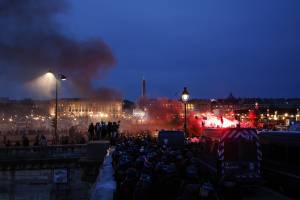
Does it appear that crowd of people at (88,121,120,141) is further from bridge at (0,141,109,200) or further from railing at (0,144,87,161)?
bridge at (0,141,109,200)

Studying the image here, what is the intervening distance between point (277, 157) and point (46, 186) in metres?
16.9

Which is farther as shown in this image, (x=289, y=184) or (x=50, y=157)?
(x=50, y=157)

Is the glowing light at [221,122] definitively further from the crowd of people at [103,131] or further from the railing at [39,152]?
the railing at [39,152]

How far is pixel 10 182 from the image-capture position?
113ft

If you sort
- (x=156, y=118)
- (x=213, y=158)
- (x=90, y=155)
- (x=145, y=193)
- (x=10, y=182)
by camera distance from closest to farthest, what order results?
(x=145, y=193) < (x=213, y=158) < (x=90, y=155) < (x=10, y=182) < (x=156, y=118)

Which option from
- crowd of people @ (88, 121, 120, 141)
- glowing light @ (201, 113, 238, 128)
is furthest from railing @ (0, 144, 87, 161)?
glowing light @ (201, 113, 238, 128)

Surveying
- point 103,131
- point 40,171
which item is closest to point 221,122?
point 103,131

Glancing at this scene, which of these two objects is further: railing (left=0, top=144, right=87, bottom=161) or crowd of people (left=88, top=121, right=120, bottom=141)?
crowd of people (left=88, top=121, right=120, bottom=141)

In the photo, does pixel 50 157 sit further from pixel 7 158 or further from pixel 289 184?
pixel 289 184

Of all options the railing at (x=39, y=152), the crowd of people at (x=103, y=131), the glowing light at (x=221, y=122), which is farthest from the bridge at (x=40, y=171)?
the glowing light at (x=221, y=122)

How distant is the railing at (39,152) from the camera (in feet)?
116

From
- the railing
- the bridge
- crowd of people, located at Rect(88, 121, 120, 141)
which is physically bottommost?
the bridge

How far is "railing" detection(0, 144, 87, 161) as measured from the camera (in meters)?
35.5

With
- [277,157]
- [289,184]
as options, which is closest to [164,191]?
[289,184]
